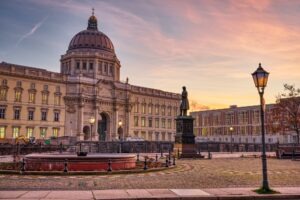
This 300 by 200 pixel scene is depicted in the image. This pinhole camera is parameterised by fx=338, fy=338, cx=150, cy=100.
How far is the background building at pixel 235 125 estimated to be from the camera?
124 metres

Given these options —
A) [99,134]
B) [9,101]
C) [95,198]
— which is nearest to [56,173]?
[95,198]

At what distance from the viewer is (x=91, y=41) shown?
110 m

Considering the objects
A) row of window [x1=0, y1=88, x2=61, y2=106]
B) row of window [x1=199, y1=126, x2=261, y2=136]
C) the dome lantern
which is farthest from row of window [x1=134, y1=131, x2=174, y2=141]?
the dome lantern

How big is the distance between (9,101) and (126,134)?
3757cm

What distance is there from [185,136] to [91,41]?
79093 millimetres

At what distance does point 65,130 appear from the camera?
8756 centimetres

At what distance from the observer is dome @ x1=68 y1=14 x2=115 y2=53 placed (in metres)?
110

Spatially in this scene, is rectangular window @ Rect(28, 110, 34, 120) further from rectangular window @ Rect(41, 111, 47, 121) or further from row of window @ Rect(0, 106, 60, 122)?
rectangular window @ Rect(41, 111, 47, 121)

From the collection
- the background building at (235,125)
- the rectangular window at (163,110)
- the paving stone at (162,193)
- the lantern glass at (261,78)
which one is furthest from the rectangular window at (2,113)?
the lantern glass at (261,78)

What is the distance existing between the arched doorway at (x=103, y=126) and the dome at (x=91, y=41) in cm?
2385

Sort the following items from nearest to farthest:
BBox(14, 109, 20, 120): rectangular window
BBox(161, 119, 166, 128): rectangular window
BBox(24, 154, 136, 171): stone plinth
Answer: BBox(24, 154, 136, 171): stone plinth < BBox(14, 109, 20, 120): rectangular window < BBox(161, 119, 166, 128): rectangular window

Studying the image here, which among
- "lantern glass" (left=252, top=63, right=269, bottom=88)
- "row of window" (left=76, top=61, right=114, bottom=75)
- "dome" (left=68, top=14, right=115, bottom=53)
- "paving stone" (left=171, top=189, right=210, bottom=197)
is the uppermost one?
"dome" (left=68, top=14, right=115, bottom=53)

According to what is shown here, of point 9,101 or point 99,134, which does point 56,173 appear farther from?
point 99,134

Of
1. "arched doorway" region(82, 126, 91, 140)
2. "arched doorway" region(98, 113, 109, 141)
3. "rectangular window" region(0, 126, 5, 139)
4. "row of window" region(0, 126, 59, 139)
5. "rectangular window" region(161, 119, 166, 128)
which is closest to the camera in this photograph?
"rectangular window" region(0, 126, 5, 139)
